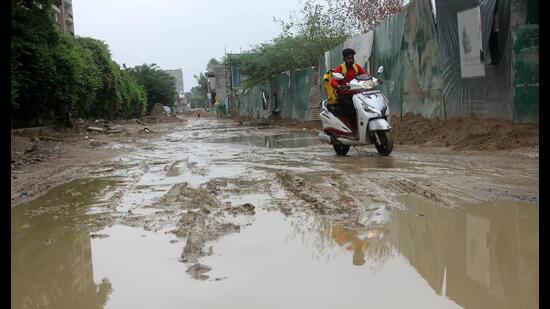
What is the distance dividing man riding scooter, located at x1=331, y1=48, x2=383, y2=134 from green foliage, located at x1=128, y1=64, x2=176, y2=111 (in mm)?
54947

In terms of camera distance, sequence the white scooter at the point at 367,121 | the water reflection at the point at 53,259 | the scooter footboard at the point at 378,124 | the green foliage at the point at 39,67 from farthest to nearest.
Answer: the green foliage at the point at 39,67 → the white scooter at the point at 367,121 → the scooter footboard at the point at 378,124 → the water reflection at the point at 53,259

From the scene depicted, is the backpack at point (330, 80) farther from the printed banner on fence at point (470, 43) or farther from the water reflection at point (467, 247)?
the water reflection at point (467, 247)

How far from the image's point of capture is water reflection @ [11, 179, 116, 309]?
2500 mm

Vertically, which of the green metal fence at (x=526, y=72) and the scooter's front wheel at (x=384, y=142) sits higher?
the green metal fence at (x=526, y=72)

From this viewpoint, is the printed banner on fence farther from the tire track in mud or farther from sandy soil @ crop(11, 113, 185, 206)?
sandy soil @ crop(11, 113, 185, 206)

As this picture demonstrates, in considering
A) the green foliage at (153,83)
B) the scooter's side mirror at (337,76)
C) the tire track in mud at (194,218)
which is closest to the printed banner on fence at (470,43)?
the scooter's side mirror at (337,76)

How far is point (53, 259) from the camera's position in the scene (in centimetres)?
311

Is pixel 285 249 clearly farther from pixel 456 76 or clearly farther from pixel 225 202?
pixel 456 76

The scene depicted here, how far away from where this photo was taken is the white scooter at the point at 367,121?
7645 millimetres

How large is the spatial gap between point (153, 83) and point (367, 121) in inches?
2260

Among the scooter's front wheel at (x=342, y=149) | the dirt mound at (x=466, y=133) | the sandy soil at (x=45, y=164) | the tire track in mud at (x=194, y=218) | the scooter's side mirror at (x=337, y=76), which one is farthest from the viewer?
the scooter's front wheel at (x=342, y=149)

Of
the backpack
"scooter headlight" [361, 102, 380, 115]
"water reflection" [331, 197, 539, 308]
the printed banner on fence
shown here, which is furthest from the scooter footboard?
"water reflection" [331, 197, 539, 308]

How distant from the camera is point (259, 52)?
31.4 m
